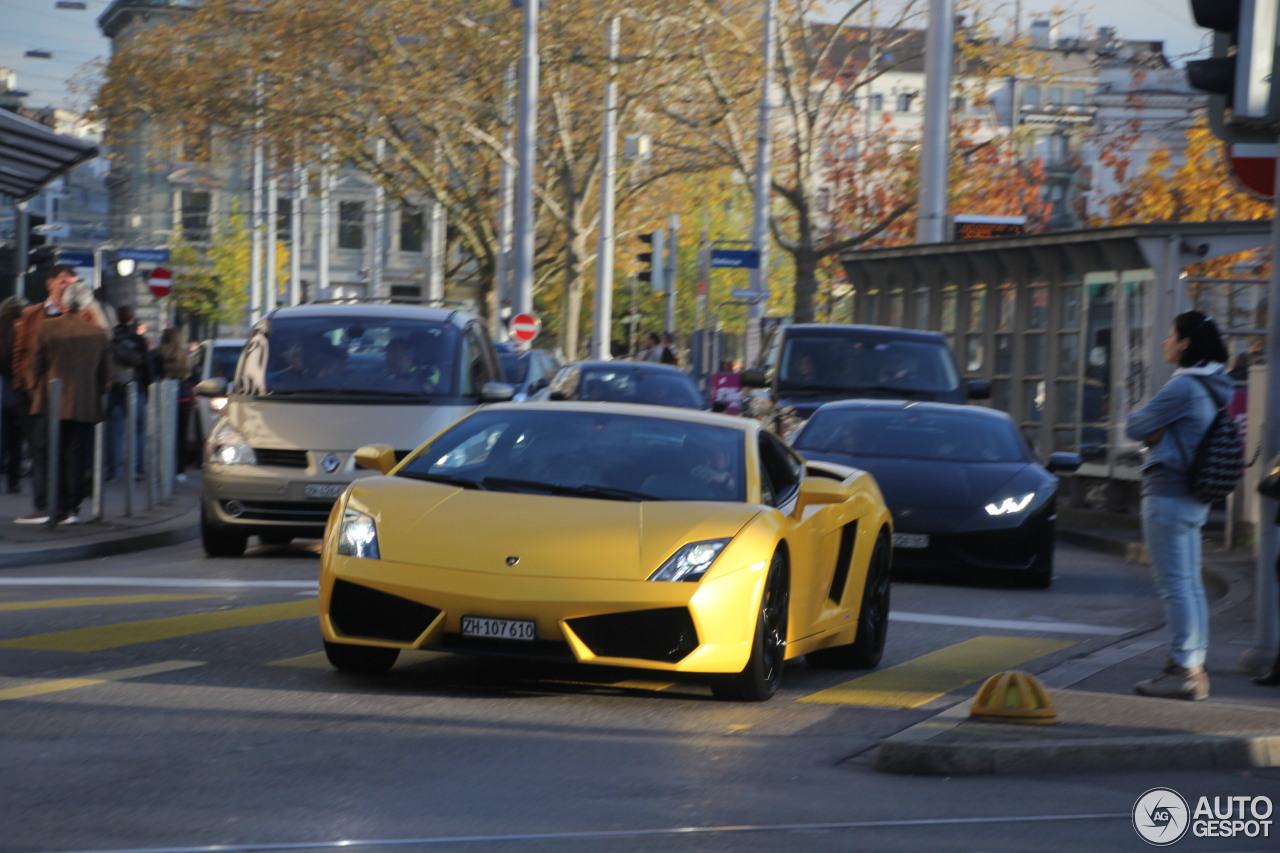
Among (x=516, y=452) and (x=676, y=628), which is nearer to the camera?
(x=676, y=628)

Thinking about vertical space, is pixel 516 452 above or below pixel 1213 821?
above

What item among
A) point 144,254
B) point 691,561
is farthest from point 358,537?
point 144,254

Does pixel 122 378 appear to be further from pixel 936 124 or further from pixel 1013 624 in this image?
pixel 936 124

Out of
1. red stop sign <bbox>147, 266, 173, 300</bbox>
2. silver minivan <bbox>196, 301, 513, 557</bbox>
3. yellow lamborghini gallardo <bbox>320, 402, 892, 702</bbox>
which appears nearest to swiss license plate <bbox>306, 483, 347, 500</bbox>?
silver minivan <bbox>196, 301, 513, 557</bbox>

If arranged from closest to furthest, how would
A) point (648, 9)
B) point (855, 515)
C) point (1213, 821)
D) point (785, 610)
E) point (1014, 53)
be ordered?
point (1213, 821), point (785, 610), point (855, 515), point (1014, 53), point (648, 9)

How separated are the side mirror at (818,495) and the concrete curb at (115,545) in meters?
6.84

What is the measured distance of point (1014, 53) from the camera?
40969mm

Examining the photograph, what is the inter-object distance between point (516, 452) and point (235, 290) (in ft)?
247

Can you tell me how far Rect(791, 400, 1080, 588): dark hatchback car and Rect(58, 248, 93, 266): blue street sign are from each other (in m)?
19.3

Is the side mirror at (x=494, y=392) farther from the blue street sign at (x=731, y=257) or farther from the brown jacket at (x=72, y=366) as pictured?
the blue street sign at (x=731, y=257)

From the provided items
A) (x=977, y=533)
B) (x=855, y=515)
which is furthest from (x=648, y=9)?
(x=855, y=515)

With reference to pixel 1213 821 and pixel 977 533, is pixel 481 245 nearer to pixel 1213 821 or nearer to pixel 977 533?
pixel 977 533

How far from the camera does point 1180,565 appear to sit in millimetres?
9047

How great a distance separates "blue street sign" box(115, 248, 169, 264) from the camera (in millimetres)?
37259
